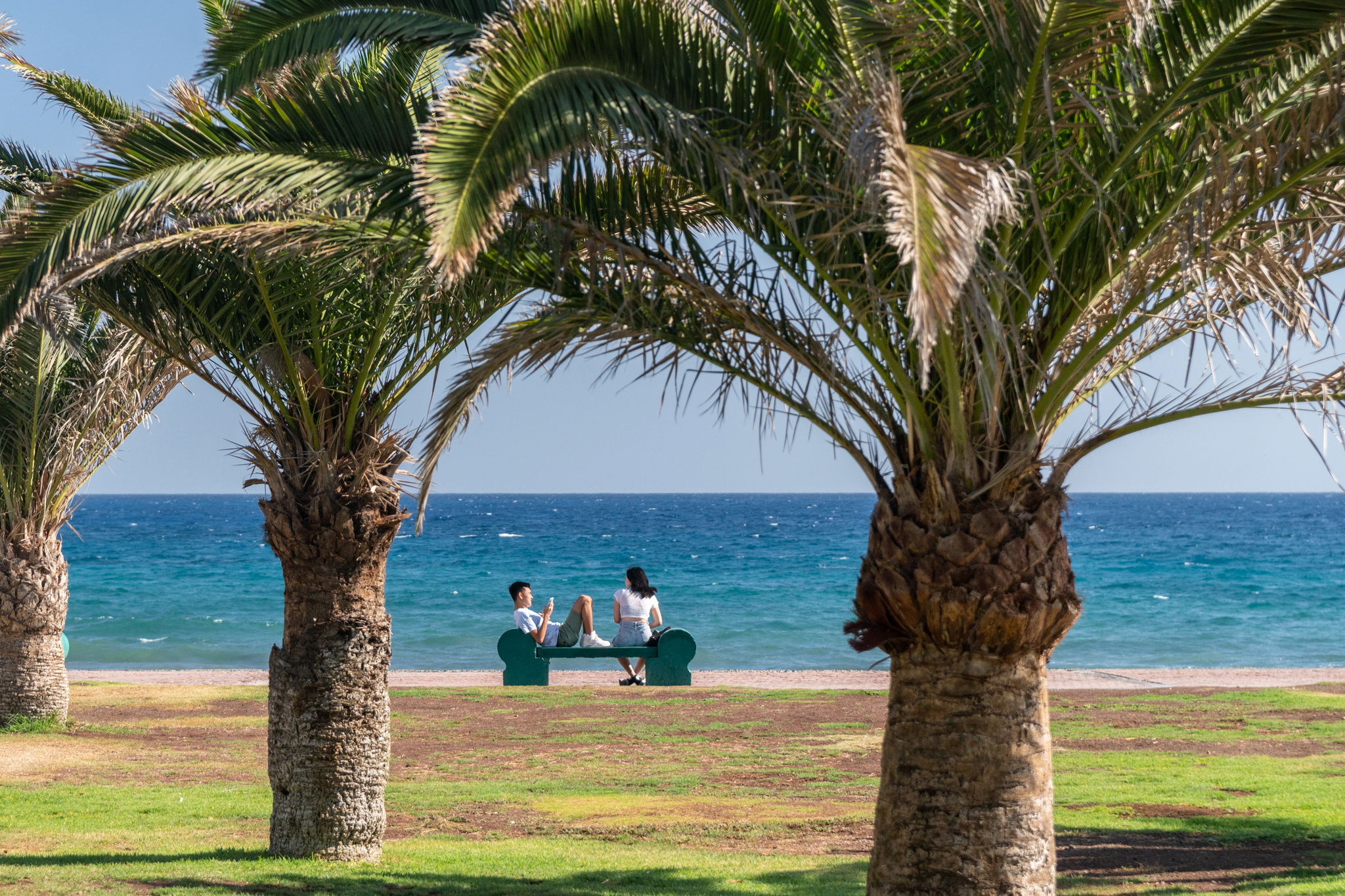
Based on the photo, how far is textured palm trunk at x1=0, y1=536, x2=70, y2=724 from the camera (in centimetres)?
1084

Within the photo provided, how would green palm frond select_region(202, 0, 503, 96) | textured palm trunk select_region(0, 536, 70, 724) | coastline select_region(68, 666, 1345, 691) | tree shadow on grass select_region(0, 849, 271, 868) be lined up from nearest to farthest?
1. green palm frond select_region(202, 0, 503, 96)
2. tree shadow on grass select_region(0, 849, 271, 868)
3. textured palm trunk select_region(0, 536, 70, 724)
4. coastline select_region(68, 666, 1345, 691)

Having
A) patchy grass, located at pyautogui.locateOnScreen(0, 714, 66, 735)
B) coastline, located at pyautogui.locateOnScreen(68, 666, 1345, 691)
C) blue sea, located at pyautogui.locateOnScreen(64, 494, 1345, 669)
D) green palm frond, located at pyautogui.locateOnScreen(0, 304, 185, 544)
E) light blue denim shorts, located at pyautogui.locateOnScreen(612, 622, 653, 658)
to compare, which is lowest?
blue sea, located at pyautogui.locateOnScreen(64, 494, 1345, 669)

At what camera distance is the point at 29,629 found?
10.9 metres

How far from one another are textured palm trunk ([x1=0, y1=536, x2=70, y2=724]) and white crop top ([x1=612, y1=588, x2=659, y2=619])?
18.8 feet

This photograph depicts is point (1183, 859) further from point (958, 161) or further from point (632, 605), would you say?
point (632, 605)

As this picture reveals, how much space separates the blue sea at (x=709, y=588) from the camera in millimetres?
26094

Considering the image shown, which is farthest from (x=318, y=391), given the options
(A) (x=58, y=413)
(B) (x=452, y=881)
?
(A) (x=58, y=413)

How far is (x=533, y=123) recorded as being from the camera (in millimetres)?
3775

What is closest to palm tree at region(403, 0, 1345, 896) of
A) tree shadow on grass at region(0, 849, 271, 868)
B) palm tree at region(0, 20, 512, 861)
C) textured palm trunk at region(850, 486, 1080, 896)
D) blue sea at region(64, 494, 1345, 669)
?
textured palm trunk at region(850, 486, 1080, 896)

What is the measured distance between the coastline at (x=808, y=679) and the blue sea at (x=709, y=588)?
6.29 m

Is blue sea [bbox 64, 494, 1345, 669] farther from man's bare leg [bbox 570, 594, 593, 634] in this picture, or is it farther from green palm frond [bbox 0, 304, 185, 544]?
green palm frond [bbox 0, 304, 185, 544]

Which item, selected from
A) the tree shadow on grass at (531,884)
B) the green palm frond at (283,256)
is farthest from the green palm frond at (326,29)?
the tree shadow on grass at (531,884)

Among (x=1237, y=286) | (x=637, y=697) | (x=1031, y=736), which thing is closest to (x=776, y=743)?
(x=637, y=697)

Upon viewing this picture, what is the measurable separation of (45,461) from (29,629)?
1.57 m
